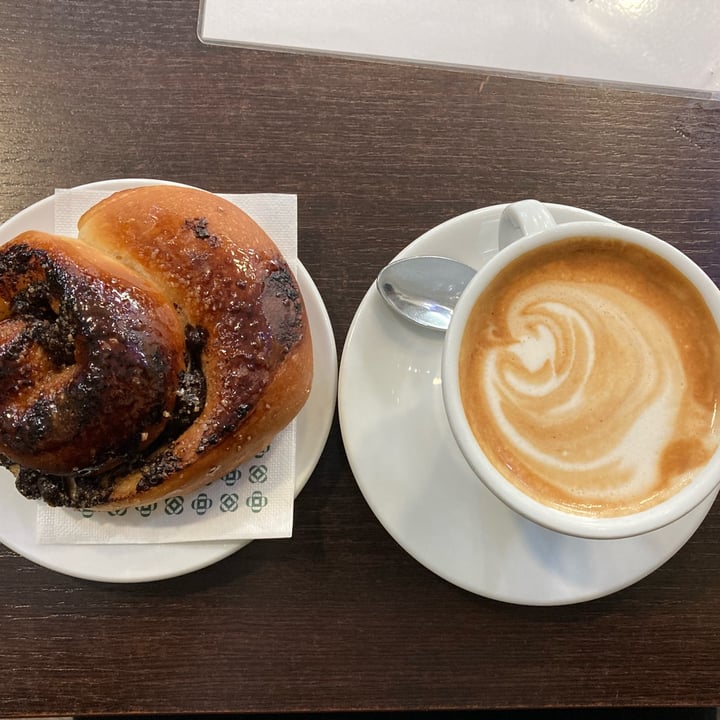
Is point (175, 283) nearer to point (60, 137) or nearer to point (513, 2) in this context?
point (60, 137)

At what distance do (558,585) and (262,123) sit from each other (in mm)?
814

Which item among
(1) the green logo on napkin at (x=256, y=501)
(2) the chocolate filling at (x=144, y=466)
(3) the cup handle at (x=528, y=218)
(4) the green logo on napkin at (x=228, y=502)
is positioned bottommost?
(4) the green logo on napkin at (x=228, y=502)

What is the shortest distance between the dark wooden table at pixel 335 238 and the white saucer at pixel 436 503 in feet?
0.35

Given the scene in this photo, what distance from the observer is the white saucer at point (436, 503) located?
2.64 ft

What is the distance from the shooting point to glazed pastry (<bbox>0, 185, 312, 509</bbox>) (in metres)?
0.66

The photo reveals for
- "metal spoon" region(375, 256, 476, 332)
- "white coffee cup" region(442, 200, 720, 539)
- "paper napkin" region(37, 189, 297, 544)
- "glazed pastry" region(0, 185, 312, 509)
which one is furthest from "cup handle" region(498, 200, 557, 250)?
"paper napkin" region(37, 189, 297, 544)

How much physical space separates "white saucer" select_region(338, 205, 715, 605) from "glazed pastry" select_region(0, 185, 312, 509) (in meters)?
0.11

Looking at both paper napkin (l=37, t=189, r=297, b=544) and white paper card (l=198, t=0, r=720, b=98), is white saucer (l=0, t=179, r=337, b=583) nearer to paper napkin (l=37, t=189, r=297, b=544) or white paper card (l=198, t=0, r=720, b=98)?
paper napkin (l=37, t=189, r=297, b=544)

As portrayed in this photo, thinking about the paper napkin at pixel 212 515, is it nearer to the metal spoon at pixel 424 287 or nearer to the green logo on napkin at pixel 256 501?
the green logo on napkin at pixel 256 501

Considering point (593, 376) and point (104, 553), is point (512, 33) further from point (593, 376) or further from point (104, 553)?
point (104, 553)

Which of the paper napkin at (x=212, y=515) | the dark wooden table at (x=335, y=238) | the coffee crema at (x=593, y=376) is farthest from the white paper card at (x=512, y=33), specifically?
the paper napkin at (x=212, y=515)

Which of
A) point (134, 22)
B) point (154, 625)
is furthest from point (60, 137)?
point (154, 625)

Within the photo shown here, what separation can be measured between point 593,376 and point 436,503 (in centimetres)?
26

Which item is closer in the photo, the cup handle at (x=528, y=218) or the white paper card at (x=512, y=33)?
the cup handle at (x=528, y=218)
